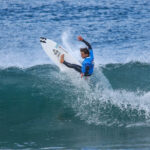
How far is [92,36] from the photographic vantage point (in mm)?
19734

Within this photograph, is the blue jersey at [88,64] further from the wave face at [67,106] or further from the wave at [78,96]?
the wave face at [67,106]

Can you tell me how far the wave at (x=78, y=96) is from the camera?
11.9 metres

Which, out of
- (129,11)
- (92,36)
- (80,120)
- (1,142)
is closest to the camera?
(1,142)

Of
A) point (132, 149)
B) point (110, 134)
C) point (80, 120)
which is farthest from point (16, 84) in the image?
point (132, 149)

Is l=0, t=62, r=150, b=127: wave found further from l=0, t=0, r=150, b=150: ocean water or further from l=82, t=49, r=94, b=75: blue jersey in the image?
l=82, t=49, r=94, b=75: blue jersey

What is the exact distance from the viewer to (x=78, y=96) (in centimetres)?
1276

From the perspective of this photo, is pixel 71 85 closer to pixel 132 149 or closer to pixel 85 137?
pixel 85 137

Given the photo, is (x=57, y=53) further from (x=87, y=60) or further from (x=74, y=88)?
(x=87, y=60)

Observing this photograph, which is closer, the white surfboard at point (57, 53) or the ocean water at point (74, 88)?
the ocean water at point (74, 88)

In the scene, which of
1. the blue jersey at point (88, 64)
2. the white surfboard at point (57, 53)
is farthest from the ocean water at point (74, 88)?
the blue jersey at point (88, 64)

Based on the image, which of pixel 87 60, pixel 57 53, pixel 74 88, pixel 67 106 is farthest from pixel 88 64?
pixel 57 53

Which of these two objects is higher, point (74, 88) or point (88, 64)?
point (88, 64)

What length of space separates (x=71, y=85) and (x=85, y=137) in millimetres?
2821

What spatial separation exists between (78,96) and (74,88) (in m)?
0.51
